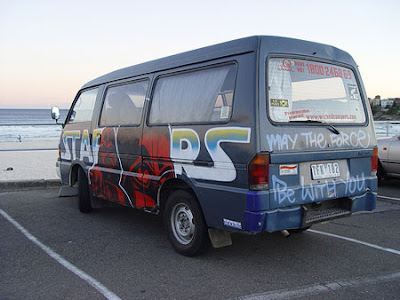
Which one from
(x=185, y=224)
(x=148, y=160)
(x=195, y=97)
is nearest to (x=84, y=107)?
(x=148, y=160)

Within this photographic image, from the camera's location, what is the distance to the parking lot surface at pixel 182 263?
3.73 meters

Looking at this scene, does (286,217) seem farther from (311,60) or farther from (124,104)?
(124,104)

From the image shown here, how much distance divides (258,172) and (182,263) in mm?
1426

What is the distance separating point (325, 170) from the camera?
14.2ft

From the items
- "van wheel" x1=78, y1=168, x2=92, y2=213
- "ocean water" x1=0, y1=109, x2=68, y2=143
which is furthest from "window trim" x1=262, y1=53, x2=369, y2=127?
"ocean water" x1=0, y1=109, x2=68, y2=143

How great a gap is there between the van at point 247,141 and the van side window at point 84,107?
1334 mm

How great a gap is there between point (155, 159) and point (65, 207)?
312cm

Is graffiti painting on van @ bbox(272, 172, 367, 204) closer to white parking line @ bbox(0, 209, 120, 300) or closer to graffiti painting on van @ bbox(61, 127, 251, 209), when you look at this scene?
graffiti painting on van @ bbox(61, 127, 251, 209)

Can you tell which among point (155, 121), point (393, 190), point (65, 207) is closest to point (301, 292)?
point (155, 121)

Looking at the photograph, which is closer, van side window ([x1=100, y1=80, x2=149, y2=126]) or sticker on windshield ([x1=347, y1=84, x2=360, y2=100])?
sticker on windshield ([x1=347, y1=84, x2=360, y2=100])

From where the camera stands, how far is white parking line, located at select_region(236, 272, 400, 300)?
3.58 metres

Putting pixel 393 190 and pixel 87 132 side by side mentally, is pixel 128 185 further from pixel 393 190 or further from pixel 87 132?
pixel 393 190

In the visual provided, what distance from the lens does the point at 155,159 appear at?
5027 mm

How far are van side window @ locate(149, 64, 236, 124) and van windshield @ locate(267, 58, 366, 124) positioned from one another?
44 cm
